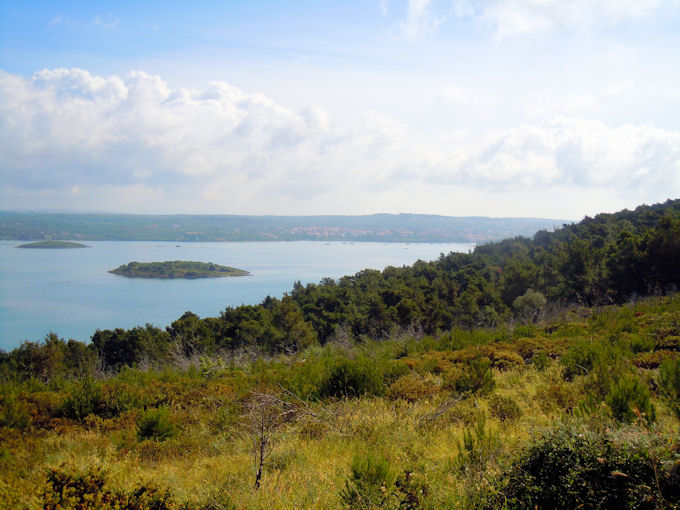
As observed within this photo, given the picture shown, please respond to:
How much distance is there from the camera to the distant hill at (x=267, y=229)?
132 m

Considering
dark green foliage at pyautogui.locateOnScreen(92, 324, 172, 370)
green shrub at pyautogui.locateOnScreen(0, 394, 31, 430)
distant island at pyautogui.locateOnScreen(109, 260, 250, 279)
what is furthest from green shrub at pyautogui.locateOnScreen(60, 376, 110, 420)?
distant island at pyautogui.locateOnScreen(109, 260, 250, 279)

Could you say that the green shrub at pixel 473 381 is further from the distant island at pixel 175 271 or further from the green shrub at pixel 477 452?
the distant island at pixel 175 271

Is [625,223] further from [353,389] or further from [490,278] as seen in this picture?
[353,389]

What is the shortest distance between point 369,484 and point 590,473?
146cm

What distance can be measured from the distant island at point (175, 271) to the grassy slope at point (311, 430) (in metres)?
78.8

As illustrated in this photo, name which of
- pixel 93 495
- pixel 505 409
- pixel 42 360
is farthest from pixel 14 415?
pixel 42 360

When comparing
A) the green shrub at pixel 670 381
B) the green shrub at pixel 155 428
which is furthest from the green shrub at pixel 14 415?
the green shrub at pixel 670 381

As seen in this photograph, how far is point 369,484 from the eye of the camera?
3.13m

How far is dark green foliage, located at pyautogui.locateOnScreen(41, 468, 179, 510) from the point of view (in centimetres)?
266

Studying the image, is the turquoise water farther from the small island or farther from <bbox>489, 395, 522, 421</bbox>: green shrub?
<bbox>489, 395, 522, 421</bbox>: green shrub

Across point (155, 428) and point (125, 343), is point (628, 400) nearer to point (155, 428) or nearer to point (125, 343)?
point (155, 428)

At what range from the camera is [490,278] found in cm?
3688

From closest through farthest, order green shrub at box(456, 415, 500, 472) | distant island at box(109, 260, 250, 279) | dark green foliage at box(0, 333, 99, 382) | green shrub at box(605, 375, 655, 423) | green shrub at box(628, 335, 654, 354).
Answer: green shrub at box(456, 415, 500, 472) → green shrub at box(605, 375, 655, 423) → green shrub at box(628, 335, 654, 354) → dark green foliage at box(0, 333, 99, 382) → distant island at box(109, 260, 250, 279)

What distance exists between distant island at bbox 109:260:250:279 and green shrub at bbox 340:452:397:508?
83.8 meters
